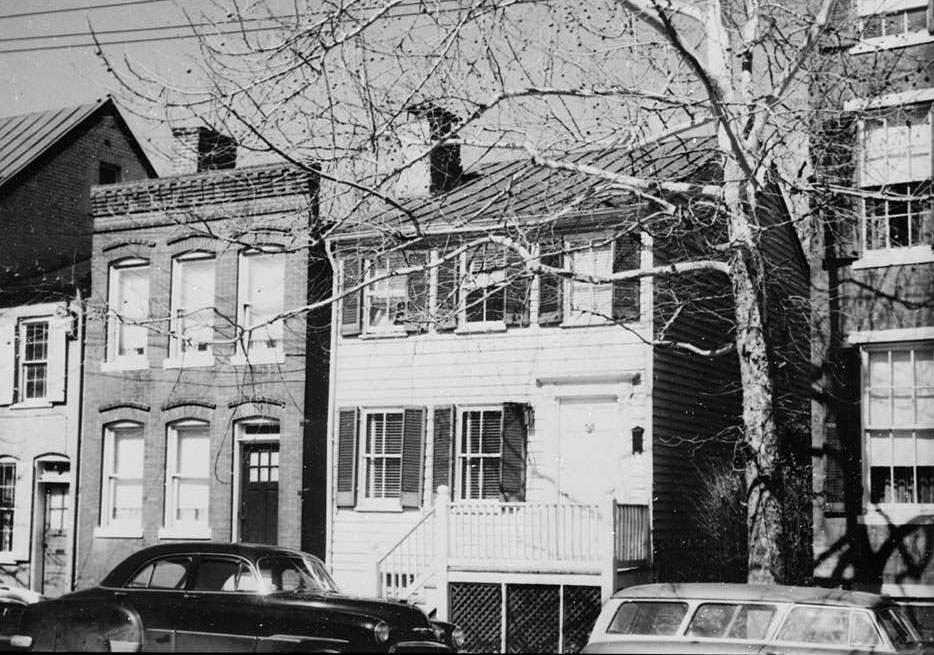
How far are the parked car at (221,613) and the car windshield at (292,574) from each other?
0.01 metres

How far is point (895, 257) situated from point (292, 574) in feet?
32.0

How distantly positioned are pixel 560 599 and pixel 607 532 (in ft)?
4.67

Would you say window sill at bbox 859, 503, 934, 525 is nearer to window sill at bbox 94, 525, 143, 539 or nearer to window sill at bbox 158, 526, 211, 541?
window sill at bbox 158, 526, 211, 541

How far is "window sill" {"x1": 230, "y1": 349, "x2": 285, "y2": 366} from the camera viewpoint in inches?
975

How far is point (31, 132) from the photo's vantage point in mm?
32438

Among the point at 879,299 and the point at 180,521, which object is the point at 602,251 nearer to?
the point at 879,299

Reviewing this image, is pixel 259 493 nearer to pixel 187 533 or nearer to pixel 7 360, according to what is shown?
pixel 187 533

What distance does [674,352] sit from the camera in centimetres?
2252

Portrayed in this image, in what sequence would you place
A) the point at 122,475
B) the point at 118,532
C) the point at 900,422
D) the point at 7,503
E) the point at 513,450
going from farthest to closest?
the point at 7,503, the point at 122,475, the point at 118,532, the point at 513,450, the point at 900,422

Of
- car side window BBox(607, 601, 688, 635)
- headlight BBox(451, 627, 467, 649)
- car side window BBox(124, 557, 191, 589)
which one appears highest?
car side window BBox(124, 557, 191, 589)

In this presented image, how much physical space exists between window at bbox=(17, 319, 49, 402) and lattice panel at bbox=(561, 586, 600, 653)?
1359 centimetres

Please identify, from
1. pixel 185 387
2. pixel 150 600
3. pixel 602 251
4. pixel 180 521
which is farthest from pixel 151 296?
pixel 150 600

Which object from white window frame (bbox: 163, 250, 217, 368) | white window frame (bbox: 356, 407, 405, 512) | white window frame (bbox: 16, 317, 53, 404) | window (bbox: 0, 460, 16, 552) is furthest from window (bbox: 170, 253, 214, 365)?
window (bbox: 0, 460, 16, 552)

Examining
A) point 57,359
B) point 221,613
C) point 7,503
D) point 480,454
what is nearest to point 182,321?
point 57,359
